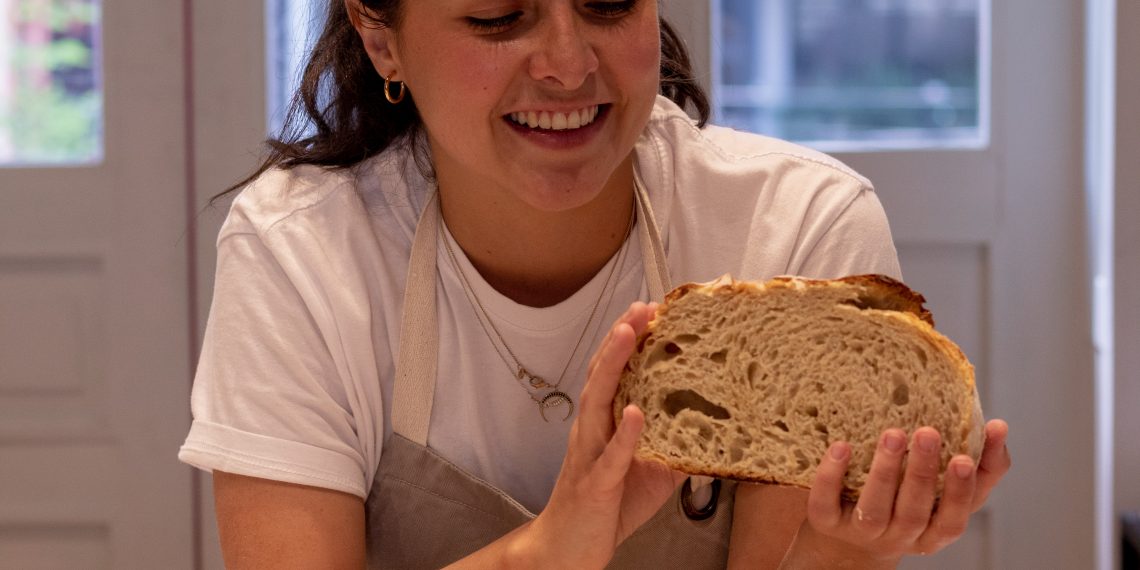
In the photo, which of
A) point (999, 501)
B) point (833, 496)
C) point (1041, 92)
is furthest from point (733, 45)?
point (833, 496)

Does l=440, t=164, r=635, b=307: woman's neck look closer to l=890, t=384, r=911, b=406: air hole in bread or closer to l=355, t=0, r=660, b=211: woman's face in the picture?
l=355, t=0, r=660, b=211: woman's face

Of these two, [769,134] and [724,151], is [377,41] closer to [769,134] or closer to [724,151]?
[724,151]

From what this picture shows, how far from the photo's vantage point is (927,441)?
0.97m

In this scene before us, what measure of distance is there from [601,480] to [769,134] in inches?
60.4

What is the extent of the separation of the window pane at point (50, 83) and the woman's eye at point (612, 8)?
171 cm

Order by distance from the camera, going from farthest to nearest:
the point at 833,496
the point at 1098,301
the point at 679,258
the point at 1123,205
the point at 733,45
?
the point at 733,45 → the point at 1098,301 → the point at 1123,205 → the point at 679,258 → the point at 833,496

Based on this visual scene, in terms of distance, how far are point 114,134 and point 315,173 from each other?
129 centimetres

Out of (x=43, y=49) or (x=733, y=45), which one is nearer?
(x=733, y=45)

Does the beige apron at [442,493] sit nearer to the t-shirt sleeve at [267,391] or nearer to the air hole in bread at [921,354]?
the t-shirt sleeve at [267,391]

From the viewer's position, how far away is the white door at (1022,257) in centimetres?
241

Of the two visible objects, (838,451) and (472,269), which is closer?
(838,451)

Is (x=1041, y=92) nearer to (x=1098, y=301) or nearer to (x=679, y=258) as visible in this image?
(x=1098, y=301)

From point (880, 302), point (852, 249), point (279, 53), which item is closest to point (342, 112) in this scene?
point (852, 249)

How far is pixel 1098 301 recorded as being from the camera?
2334 mm
